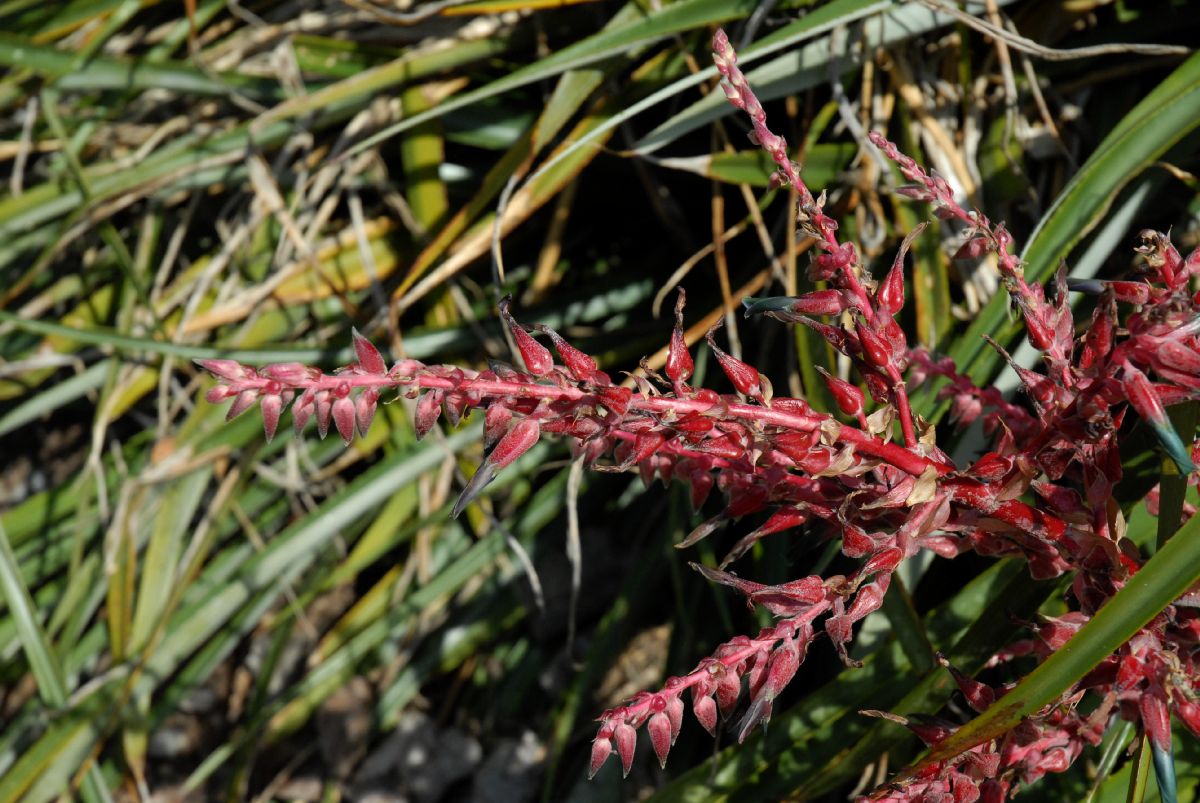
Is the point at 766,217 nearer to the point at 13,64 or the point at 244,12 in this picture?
the point at 244,12

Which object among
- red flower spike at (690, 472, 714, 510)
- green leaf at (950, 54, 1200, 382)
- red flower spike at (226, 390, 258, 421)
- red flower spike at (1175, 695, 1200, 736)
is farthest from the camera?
green leaf at (950, 54, 1200, 382)

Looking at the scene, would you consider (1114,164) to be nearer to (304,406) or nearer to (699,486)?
(699,486)

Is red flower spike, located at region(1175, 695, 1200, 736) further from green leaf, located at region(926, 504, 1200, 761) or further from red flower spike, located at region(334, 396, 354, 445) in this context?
red flower spike, located at region(334, 396, 354, 445)

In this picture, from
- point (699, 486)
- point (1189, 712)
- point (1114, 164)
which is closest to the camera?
point (1189, 712)

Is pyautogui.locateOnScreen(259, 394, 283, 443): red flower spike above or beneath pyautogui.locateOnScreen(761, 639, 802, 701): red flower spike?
above

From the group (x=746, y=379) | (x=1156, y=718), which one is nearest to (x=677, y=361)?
(x=746, y=379)

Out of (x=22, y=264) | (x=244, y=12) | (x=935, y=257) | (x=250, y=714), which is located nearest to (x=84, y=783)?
(x=250, y=714)

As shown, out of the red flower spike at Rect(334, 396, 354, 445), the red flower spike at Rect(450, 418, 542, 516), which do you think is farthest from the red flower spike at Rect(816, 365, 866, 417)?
the red flower spike at Rect(334, 396, 354, 445)

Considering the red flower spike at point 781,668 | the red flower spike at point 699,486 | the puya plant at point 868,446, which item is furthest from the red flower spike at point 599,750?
the red flower spike at point 699,486

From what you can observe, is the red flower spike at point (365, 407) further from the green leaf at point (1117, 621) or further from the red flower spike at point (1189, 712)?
the red flower spike at point (1189, 712)
